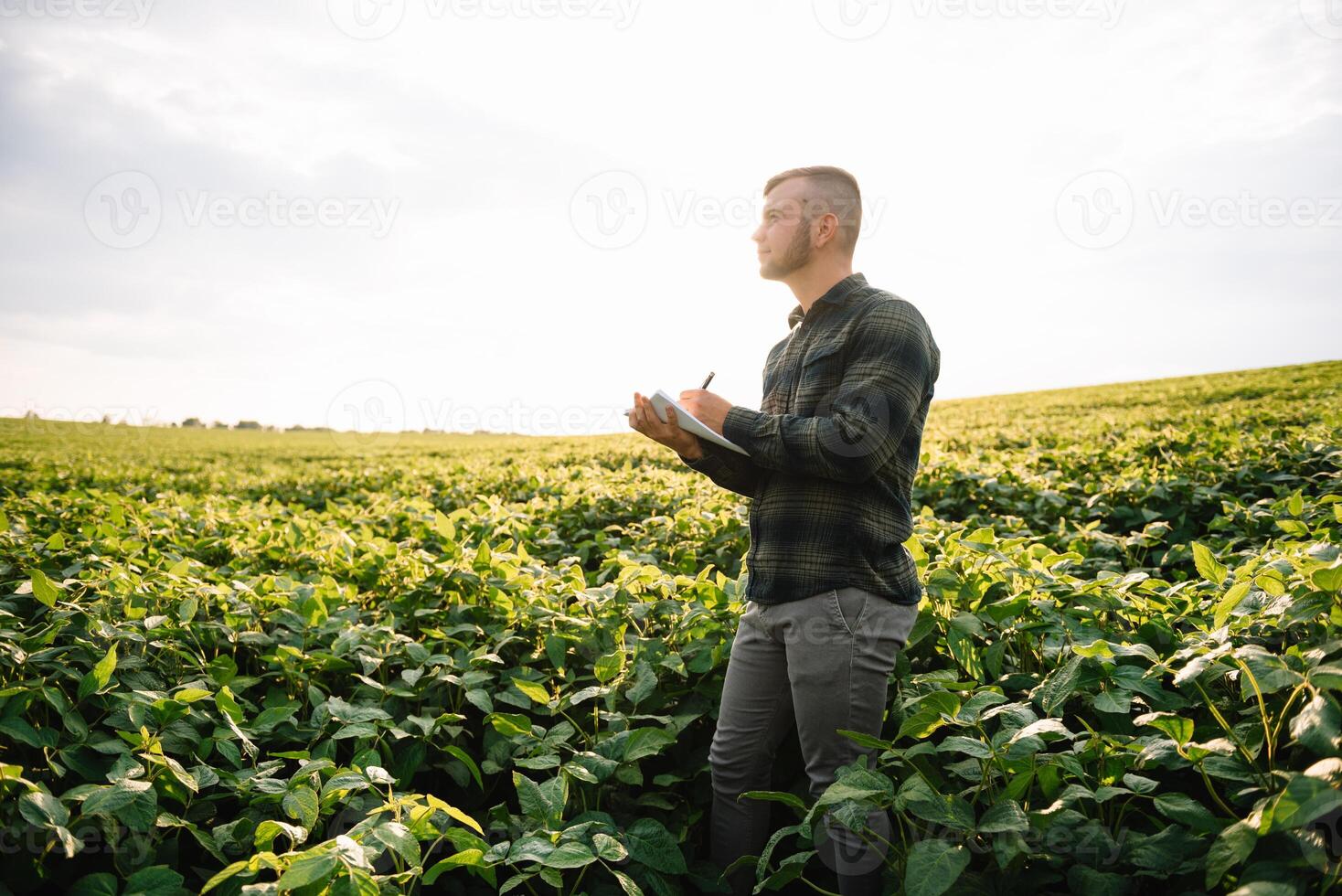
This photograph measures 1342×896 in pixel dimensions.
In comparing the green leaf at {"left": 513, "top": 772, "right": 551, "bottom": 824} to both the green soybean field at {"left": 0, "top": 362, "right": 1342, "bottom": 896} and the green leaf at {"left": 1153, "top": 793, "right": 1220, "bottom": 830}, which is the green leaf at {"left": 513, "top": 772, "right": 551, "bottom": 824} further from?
the green leaf at {"left": 1153, "top": 793, "right": 1220, "bottom": 830}

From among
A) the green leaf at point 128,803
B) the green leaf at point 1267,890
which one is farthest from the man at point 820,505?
the green leaf at point 128,803

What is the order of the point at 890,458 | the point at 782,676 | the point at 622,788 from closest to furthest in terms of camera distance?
the point at 890,458
the point at 782,676
the point at 622,788

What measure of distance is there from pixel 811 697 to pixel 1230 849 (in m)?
1.05

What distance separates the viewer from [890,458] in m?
2.36

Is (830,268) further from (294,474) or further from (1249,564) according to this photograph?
(294,474)

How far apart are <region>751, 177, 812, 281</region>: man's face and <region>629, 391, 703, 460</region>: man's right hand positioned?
0.67 meters

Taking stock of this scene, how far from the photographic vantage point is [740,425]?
2.41 metres

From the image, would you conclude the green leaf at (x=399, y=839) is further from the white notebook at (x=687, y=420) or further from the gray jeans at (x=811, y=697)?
the white notebook at (x=687, y=420)

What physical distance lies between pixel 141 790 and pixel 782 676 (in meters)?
1.91

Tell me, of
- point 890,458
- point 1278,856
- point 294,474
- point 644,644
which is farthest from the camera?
point 294,474

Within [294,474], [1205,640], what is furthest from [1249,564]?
[294,474]

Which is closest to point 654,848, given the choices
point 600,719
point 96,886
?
point 600,719

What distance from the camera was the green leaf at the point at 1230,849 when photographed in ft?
4.95

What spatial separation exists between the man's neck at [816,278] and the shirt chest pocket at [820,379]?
0.23 metres
